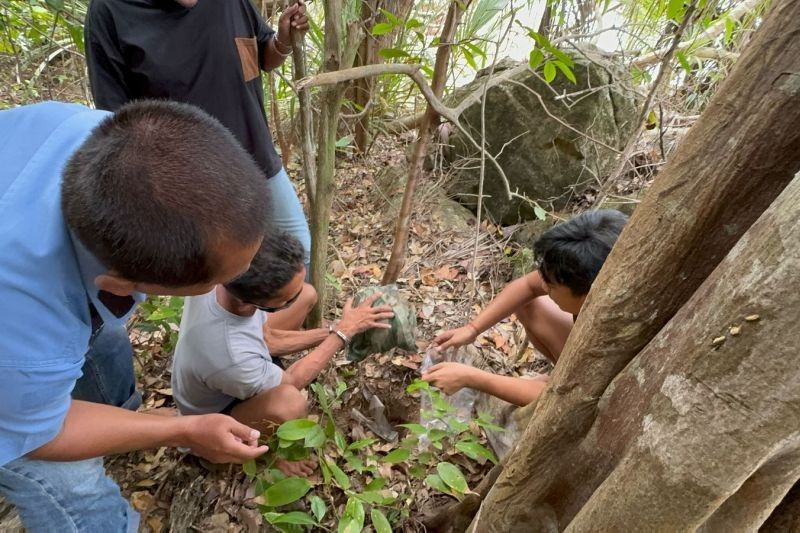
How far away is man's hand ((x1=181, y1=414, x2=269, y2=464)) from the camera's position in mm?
1393

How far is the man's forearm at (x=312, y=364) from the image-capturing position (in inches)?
79.5

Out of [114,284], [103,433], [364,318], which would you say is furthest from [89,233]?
[364,318]

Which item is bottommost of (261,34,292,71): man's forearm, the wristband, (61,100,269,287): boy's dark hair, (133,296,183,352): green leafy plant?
(133,296,183,352): green leafy plant

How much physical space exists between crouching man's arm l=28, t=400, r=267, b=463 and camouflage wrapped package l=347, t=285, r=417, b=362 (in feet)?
2.67

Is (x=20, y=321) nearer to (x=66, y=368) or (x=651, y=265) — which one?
(x=66, y=368)

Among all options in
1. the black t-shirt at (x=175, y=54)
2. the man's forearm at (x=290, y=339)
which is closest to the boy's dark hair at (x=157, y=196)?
the black t-shirt at (x=175, y=54)

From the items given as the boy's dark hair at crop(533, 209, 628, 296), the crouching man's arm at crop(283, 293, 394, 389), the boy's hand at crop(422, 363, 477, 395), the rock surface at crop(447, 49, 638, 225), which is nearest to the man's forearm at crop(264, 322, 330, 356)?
the crouching man's arm at crop(283, 293, 394, 389)

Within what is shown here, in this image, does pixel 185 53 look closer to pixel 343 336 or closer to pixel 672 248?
pixel 343 336

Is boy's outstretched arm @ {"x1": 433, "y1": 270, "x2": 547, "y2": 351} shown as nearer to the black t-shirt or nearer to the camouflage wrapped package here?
the camouflage wrapped package

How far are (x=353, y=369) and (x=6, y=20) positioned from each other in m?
2.52

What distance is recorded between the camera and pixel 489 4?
2531 millimetres

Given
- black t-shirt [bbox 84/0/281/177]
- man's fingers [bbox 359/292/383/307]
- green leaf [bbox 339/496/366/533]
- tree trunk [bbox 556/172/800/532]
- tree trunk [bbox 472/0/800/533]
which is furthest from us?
man's fingers [bbox 359/292/383/307]

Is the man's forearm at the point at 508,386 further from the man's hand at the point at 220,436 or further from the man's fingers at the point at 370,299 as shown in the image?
the man's hand at the point at 220,436

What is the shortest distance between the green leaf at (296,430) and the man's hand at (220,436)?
8 centimetres
